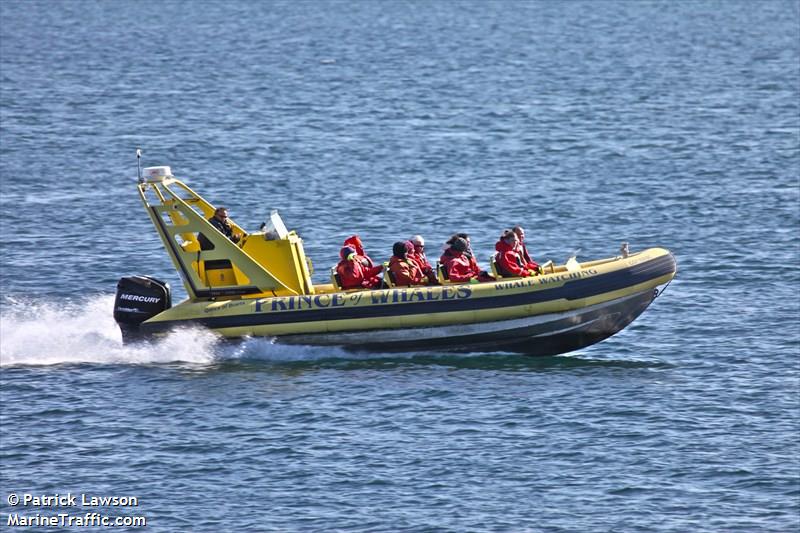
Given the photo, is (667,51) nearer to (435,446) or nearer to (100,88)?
(100,88)

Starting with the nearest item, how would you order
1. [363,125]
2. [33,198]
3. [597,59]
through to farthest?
[33,198] < [363,125] < [597,59]

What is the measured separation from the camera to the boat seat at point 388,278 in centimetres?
2548

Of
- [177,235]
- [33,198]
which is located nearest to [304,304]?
[177,235]

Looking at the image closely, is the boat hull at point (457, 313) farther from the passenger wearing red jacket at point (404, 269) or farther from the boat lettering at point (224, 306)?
the passenger wearing red jacket at point (404, 269)

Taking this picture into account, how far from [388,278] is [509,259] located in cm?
212

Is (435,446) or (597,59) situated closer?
(435,446)

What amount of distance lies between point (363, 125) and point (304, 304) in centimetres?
2974

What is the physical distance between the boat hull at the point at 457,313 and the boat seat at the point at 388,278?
1.49 ft

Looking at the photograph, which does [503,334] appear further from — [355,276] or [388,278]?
[355,276]

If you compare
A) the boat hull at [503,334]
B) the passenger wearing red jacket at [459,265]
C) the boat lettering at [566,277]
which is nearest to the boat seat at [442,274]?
the passenger wearing red jacket at [459,265]

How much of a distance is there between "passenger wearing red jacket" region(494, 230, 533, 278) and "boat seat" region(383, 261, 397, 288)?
5.96ft

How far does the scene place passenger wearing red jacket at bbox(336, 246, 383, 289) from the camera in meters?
25.6

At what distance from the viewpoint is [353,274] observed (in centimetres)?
2561

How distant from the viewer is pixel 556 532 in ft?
63.7
